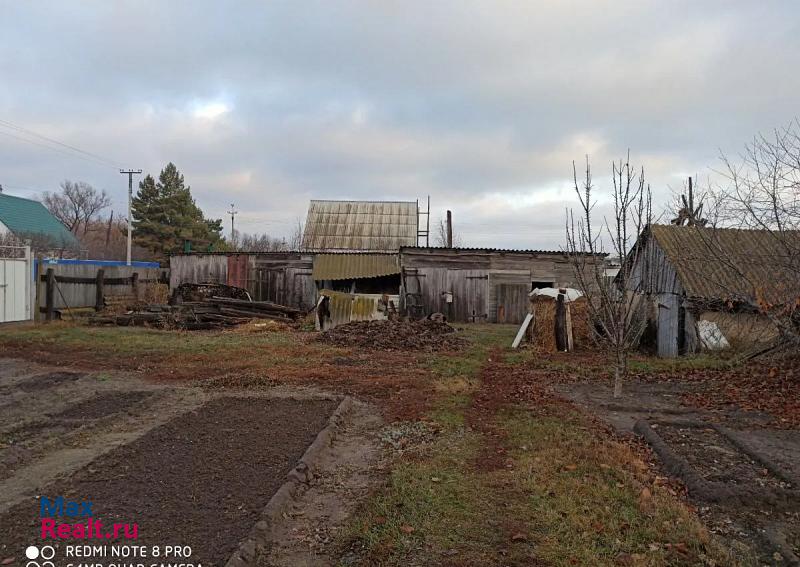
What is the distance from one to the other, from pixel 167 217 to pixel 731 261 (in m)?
38.8

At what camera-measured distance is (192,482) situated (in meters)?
4.49

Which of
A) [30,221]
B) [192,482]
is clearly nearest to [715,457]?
[192,482]

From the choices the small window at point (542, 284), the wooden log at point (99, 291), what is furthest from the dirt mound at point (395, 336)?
the wooden log at point (99, 291)

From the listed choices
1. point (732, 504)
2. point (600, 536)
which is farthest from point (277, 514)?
point (732, 504)

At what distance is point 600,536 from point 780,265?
7.45 m

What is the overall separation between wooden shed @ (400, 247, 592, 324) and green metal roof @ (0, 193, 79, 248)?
94.9 ft

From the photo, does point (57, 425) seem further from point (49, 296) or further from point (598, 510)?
point (49, 296)

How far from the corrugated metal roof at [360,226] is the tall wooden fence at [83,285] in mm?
8232

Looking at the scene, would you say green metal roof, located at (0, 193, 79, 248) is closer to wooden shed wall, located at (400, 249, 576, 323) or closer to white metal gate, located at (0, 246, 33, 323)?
white metal gate, located at (0, 246, 33, 323)

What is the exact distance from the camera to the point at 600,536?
3.70 m

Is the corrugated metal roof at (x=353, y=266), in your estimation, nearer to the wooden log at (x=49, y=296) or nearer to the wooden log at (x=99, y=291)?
the wooden log at (x=99, y=291)

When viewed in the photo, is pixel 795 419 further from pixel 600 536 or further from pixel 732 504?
pixel 600 536

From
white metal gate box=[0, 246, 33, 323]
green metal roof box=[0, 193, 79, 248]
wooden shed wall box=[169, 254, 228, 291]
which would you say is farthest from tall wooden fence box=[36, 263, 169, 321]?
green metal roof box=[0, 193, 79, 248]

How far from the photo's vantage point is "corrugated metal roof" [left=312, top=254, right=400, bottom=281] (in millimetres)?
21391
